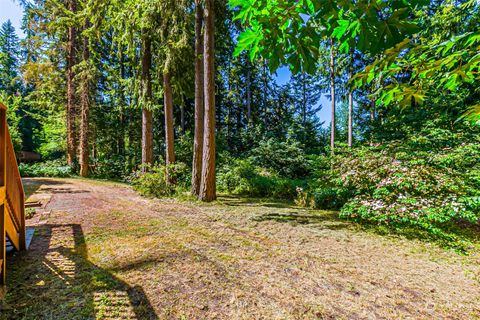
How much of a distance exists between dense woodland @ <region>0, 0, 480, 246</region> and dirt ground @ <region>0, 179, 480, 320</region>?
1354 millimetres

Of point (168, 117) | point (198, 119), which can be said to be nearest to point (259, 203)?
point (198, 119)

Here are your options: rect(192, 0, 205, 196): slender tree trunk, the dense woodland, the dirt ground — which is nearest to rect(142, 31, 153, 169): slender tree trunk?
the dense woodland

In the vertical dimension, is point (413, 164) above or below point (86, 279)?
above

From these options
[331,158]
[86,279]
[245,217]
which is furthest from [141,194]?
[331,158]

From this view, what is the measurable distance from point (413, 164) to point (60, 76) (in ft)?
66.4

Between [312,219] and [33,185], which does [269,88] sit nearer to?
[312,219]

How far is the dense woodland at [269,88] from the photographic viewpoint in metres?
1.43

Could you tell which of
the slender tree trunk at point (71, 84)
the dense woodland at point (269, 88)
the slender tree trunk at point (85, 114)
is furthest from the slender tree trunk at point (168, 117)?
the slender tree trunk at point (71, 84)

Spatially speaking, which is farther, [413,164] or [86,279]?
[413,164]

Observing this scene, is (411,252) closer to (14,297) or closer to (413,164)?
(413,164)

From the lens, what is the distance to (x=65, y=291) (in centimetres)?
228

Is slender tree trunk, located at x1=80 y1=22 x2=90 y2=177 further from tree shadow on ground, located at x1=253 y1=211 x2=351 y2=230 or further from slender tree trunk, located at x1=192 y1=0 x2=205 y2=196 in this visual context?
tree shadow on ground, located at x1=253 y1=211 x2=351 y2=230

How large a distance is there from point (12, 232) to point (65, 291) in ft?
4.95

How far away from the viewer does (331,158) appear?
680 centimetres
